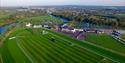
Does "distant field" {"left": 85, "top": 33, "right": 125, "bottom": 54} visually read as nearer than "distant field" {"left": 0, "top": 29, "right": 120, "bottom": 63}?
No

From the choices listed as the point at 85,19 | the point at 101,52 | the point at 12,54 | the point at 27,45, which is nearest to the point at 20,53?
the point at 12,54

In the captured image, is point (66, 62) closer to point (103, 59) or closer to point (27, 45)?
point (103, 59)

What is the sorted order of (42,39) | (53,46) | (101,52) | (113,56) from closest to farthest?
1. (113,56)
2. (101,52)
3. (53,46)
4. (42,39)

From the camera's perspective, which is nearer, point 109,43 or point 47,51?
point 47,51

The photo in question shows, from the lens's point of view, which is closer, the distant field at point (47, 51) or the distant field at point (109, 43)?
the distant field at point (47, 51)

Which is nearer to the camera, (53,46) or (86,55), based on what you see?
(86,55)

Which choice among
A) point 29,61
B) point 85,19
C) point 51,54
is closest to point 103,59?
point 51,54

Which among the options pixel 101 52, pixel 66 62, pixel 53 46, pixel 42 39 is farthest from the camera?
pixel 42 39
